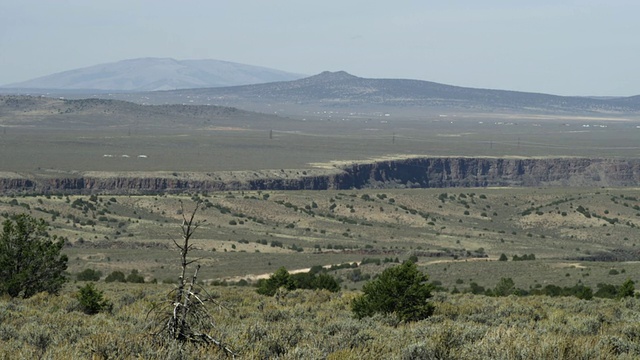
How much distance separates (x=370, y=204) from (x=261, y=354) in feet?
243

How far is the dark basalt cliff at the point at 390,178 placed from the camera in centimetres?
9588

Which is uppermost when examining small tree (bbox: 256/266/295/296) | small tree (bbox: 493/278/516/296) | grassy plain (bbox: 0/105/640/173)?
small tree (bbox: 256/266/295/296)

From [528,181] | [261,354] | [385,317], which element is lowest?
[528,181]

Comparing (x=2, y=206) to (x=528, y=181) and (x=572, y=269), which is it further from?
(x=528, y=181)

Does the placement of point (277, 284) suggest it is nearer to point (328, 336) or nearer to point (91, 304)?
point (91, 304)

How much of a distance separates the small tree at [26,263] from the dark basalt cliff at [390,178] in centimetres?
6620

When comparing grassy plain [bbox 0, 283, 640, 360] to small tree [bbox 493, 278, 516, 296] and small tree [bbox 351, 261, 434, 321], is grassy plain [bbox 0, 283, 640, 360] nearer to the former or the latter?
small tree [bbox 351, 261, 434, 321]

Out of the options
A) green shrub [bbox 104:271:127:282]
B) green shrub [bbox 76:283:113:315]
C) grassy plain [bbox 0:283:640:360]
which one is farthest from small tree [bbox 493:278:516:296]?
green shrub [bbox 76:283:113:315]

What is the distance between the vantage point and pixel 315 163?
117750mm

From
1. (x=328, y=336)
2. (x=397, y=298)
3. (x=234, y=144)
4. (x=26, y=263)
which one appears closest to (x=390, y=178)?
(x=234, y=144)

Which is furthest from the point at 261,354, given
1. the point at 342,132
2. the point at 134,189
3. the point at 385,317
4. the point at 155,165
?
the point at 342,132

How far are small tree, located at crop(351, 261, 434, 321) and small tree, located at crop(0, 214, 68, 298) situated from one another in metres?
10.1

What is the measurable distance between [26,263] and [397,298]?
40.0 ft

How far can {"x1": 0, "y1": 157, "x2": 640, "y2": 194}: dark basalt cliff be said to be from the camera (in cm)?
9588
